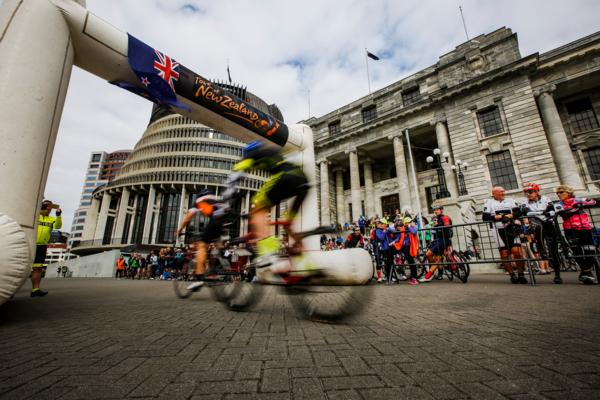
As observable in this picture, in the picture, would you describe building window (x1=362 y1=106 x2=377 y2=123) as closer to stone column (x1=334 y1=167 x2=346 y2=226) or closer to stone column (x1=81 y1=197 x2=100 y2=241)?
stone column (x1=334 y1=167 x2=346 y2=226)

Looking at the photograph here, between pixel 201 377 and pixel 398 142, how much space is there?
90.4 feet

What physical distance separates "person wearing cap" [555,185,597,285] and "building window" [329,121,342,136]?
28.7 meters

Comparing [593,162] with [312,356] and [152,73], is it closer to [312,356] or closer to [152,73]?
[312,356]

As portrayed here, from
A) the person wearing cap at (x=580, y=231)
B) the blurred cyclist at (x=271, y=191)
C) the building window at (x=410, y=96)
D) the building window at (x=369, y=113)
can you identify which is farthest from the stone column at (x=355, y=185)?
the blurred cyclist at (x=271, y=191)

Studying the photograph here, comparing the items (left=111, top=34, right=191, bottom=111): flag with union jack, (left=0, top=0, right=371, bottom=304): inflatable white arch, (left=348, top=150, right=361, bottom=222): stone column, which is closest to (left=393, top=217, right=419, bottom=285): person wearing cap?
(left=0, top=0, right=371, bottom=304): inflatable white arch

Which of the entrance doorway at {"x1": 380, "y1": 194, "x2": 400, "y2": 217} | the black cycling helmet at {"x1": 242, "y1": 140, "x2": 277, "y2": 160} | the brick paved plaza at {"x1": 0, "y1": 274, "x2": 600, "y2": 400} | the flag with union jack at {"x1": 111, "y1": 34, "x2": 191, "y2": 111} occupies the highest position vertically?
the entrance doorway at {"x1": 380, "y1": 194, "x2": 400, "y2": 217}

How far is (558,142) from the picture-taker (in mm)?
18719

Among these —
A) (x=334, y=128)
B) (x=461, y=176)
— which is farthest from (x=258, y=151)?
(x=334, y=128)

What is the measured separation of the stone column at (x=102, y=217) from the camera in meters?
49.7

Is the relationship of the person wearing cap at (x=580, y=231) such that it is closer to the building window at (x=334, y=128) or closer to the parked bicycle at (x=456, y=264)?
the parked bicycle at (x=456, y=264)

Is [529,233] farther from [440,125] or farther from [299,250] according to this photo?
[440,125]

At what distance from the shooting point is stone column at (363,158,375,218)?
1172 inches

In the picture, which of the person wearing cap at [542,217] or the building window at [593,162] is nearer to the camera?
the person wearing cap at [542,217]

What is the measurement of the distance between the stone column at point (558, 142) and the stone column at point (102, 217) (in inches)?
2535
